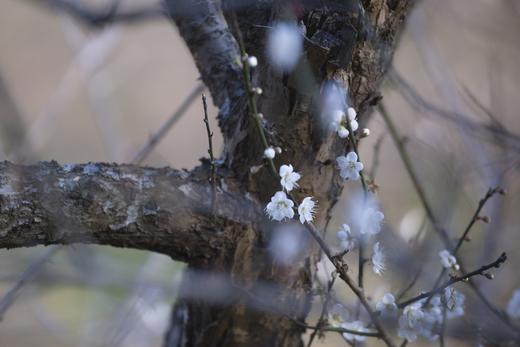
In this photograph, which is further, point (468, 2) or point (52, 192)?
→ point (468, 2)

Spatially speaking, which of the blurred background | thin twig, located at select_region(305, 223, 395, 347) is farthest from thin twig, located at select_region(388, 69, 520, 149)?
thin twig, located at select_region(305, 223, 395, 347)

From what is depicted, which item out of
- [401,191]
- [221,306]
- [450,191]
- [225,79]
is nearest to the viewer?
[221,306]

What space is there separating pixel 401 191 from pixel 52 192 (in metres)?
4.55

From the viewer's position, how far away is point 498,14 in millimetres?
3352

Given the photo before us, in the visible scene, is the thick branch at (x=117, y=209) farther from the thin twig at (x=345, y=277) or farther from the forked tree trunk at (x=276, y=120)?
the thin twig at (x=345, y=277)

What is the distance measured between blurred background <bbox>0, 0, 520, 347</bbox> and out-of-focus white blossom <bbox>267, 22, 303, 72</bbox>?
22 cm

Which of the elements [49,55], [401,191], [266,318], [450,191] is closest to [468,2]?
[450,191]

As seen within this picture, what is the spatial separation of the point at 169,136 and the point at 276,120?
507 cm

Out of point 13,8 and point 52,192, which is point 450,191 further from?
point 13,8

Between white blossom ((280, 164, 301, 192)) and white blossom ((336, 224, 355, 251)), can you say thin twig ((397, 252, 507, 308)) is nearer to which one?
white blossom ((336, 224, 355, 251))

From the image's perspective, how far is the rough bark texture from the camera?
3.61 ft

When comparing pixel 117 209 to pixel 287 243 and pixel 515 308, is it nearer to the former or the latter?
pixel 287 243

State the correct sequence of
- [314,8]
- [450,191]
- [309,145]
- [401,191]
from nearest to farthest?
[314,8] < [309,145] < [450,191] < [401,191]

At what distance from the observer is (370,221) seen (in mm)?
1111
